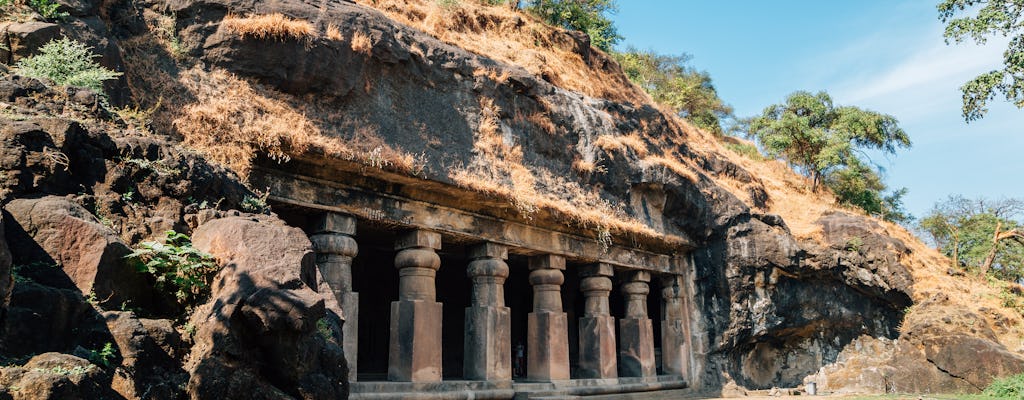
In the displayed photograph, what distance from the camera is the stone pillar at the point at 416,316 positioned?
35.2ft

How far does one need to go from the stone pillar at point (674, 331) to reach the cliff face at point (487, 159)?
25 cm

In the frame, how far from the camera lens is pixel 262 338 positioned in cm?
508

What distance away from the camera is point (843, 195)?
23266 mm

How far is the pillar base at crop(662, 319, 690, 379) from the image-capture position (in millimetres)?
15602

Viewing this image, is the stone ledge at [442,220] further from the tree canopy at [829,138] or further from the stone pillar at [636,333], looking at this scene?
the tree canopy at [829,138]

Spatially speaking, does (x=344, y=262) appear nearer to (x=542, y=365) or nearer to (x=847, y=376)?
(x=542, y=365)

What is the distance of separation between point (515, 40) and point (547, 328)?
6.60 m

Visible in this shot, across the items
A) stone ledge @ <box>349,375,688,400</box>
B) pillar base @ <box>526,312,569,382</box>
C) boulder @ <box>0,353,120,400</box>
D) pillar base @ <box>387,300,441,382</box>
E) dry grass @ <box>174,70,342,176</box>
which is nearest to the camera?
boulder @ <box>0,353,120,400</box>

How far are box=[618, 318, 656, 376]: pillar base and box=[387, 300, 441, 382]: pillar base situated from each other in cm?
500

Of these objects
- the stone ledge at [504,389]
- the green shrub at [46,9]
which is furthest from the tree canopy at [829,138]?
the green shrub at [46,9]

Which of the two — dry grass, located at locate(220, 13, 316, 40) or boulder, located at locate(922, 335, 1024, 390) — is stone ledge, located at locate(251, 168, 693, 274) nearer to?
dry grass, located at locate(220, 13, 316, 40)

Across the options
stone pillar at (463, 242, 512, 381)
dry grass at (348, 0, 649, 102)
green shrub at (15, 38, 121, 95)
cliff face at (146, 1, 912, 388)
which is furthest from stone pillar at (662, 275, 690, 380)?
green shrub at (15, 38, 121, 95)

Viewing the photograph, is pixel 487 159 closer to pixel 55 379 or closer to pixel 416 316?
pixel 416 316

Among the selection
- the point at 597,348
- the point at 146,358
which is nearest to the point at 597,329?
the point at 597,348
